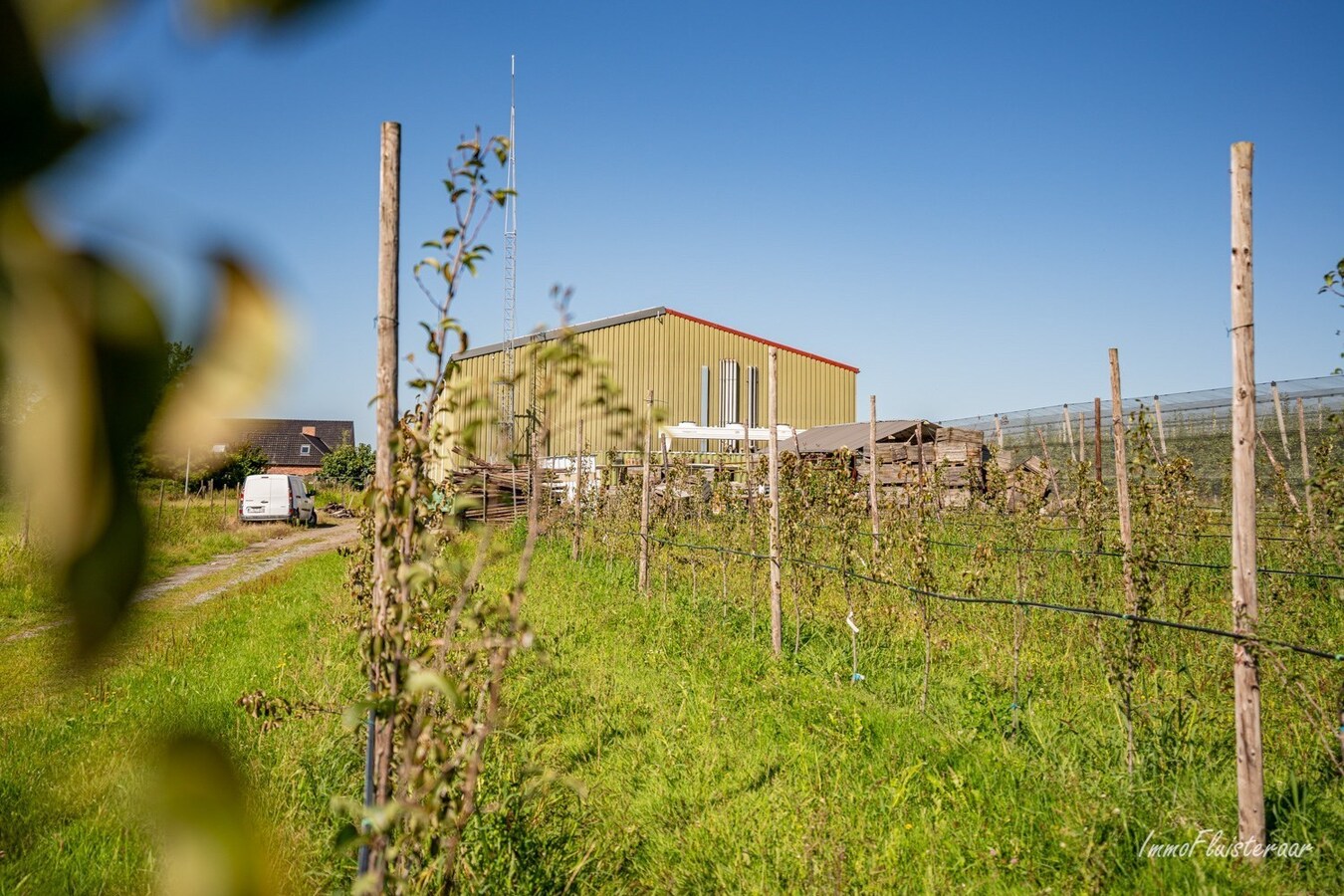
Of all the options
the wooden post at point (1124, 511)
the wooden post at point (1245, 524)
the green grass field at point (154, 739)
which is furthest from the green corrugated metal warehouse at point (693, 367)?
the wooden post at point (1245, 524)

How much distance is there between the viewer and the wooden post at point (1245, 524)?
4273 millimetres

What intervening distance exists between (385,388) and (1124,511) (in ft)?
23.7

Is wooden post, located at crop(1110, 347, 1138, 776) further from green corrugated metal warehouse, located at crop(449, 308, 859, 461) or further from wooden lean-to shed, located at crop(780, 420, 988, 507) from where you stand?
green corrugated metal warehouse, located at crop(449, 308, 859, 461)

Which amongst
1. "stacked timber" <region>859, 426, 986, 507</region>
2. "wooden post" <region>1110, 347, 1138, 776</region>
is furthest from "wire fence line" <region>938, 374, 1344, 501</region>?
"wooden post" <region>1110, 347, 1138, 776</region>

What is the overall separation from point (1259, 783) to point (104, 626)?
5362 mm

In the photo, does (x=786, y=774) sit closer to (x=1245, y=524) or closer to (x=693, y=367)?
(x=1245, y=524)

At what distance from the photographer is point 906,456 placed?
20547 millimetres

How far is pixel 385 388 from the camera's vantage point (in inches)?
110

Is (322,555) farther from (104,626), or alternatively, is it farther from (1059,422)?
(1059,422)

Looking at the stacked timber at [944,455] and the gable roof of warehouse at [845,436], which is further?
the gable roof of warehouse at [845,436]

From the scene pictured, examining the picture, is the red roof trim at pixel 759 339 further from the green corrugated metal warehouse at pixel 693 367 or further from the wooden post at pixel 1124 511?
the wooden post at pixel 1124 511

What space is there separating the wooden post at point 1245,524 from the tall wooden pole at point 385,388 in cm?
401

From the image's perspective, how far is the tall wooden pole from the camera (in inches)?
108

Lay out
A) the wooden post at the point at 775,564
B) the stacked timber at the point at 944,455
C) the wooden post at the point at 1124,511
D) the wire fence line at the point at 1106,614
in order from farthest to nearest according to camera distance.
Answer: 1. the stacked timber at the point at 944,455
2. the wooden post at the point at 775,564
3. the wooden post at the point at 1124,511
4. the wire fence line at the point at 1106,614
